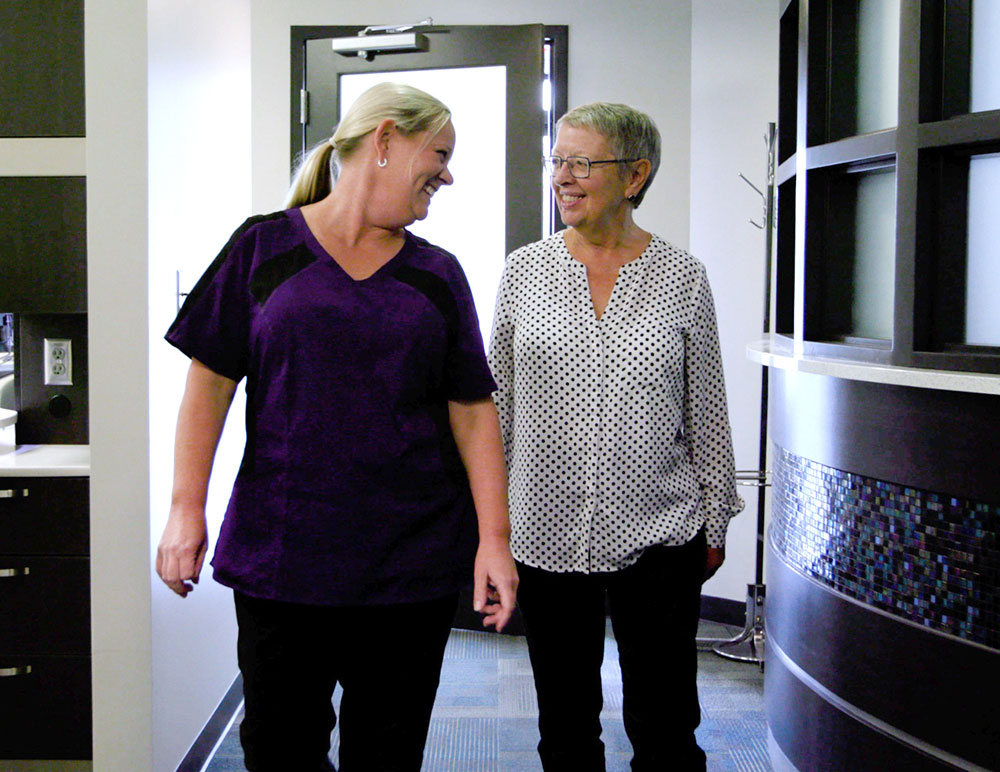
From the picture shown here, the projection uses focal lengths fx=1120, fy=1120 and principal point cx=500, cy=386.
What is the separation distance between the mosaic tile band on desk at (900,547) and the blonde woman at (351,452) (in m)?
0.82

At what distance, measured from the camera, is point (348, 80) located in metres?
4.14

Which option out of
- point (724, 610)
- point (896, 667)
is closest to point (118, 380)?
point (896, 667)

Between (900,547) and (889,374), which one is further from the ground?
(889,374)

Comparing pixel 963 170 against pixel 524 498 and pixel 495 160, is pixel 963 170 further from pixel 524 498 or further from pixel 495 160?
pixel 495 160

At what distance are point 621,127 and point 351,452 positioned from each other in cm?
89

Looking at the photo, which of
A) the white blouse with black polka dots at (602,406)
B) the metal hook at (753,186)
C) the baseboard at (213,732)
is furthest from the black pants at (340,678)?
the metal hook at (753,186)

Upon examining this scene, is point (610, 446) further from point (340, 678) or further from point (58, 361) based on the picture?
point (58, 361)

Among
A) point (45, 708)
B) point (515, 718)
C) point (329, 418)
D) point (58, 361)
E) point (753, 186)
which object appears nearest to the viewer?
point (329, 418)

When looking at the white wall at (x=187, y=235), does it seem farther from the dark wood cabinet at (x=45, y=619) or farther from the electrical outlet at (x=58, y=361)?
the electrical outlet at (x=58, y=361)

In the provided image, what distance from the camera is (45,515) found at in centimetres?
249

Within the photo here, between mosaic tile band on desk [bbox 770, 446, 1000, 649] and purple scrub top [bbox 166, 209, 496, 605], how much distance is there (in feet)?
2.94

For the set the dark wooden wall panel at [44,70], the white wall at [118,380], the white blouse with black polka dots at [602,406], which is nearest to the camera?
the white blouse with black polka dots at [602,406]

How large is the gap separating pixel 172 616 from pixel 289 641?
1238 mm

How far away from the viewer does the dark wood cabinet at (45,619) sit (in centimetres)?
249
